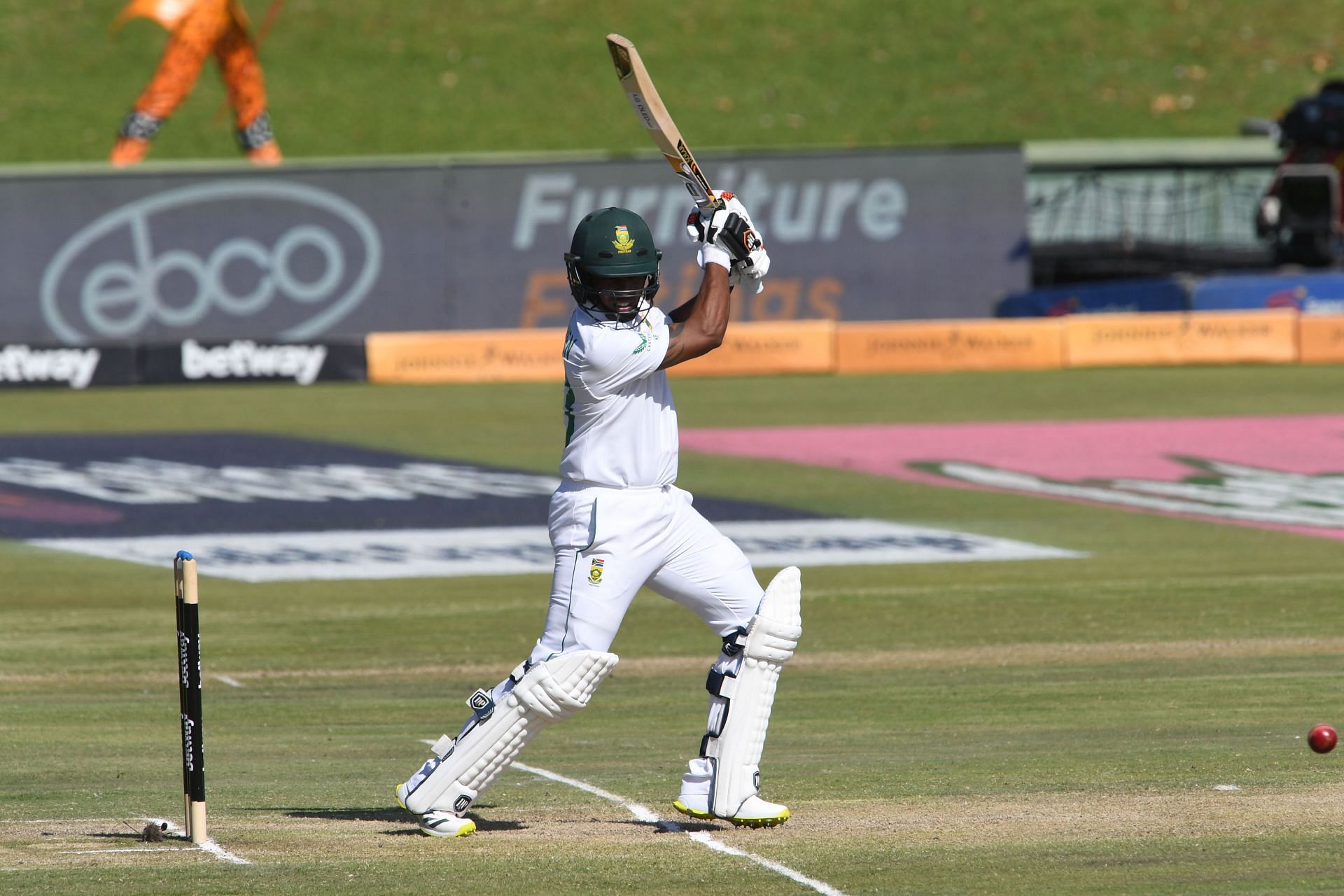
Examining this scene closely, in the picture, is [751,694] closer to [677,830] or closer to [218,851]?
[677,830]

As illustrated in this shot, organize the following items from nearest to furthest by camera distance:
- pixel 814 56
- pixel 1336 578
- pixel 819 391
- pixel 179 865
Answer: pixel 179 865 < pixel 1336 578 < pixel 819 391 < pixel 814 56

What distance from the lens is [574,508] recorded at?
7621 millimetres

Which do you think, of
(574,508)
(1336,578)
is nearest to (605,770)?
(574,508)

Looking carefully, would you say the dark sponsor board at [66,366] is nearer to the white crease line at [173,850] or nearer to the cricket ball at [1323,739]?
the white crease line at [173,850]

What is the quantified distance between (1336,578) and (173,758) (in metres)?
9.50

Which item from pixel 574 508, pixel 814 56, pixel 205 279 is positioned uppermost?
pixel 814 56

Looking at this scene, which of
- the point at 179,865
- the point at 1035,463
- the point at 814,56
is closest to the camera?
the point at 179,865

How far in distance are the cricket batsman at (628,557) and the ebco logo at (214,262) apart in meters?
24.6

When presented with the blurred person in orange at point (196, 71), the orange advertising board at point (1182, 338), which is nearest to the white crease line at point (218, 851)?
the orange advertising board at point (1182, 338)

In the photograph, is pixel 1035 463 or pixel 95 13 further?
pixel 95 13

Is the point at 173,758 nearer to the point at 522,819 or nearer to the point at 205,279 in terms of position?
the point at 522,819

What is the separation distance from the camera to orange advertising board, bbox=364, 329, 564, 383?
31.3m

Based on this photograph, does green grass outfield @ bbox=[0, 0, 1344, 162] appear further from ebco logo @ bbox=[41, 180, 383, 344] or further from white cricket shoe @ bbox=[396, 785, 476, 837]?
white cricket shoe @ bbox=[396, 785, 476, 837]

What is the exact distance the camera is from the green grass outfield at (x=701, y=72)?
50.1 meters
